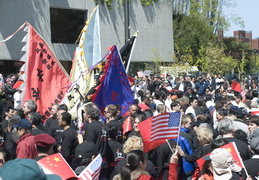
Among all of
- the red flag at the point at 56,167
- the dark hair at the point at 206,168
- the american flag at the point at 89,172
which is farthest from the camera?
the dark hair at the point at 206,168

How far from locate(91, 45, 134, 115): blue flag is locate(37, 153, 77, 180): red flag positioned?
18.3ft

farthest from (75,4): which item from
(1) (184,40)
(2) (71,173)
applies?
(2) (71,173)

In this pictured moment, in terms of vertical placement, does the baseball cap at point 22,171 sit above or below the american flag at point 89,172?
above

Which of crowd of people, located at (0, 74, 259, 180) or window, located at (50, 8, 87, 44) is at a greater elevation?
window, located at (50, 8, 87, 44)

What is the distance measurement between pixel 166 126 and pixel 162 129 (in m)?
0.08

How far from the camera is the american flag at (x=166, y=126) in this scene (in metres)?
6.98

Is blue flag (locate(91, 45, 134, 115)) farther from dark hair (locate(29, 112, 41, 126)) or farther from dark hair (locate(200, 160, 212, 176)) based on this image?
dark hair (locate(200, 160, 212, 176))

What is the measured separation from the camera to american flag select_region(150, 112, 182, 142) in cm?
698

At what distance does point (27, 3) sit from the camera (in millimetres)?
28422

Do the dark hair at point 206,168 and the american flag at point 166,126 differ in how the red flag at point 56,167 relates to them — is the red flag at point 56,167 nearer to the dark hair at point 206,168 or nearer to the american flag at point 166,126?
the dark hair at point 206,168

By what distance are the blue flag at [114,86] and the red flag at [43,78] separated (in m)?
1.32

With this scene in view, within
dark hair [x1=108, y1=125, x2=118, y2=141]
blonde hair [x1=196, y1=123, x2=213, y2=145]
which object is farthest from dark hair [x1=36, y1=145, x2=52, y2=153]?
blonde hair [x1=196, y1=123, x2=213, y2=145]

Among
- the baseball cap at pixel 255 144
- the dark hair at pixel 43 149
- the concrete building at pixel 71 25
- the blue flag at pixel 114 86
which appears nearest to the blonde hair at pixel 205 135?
the baseball cap at pixel 255 144

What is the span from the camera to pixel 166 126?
23.1ft
